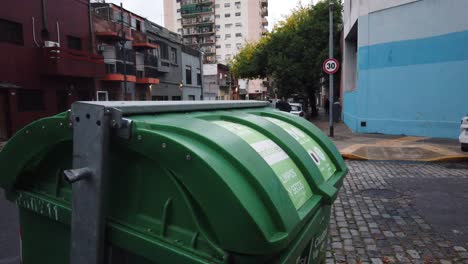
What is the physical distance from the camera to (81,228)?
5.65ft

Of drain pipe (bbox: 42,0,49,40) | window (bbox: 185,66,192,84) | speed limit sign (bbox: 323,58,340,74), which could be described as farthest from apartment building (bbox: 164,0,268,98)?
speed limit sign (bbox: 323,58,340,74)

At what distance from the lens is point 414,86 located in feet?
41.7

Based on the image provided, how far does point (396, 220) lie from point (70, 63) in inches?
740

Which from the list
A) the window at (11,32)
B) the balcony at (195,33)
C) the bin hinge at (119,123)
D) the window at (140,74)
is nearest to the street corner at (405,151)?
the bin hinge at (119,123)

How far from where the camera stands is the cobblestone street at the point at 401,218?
3805 millimetres

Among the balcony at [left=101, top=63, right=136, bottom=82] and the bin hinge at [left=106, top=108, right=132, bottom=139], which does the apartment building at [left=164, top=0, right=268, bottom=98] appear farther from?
the bin hinge at [left=106, top=108, right=132, bottom=139]

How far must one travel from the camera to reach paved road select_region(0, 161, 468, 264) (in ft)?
12.5

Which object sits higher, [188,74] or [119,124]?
[188,74]

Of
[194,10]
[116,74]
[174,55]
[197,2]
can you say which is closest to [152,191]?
[116,74]

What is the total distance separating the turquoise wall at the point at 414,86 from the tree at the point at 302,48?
10019mm

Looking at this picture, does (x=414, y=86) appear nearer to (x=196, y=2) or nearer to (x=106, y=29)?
(x=106, y=29)

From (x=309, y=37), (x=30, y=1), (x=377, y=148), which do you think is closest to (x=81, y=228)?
(x=377, y=148)

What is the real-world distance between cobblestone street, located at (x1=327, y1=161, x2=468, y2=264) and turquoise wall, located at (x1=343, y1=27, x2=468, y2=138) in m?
5.03

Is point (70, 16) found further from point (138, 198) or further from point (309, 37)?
point (138, 198)
